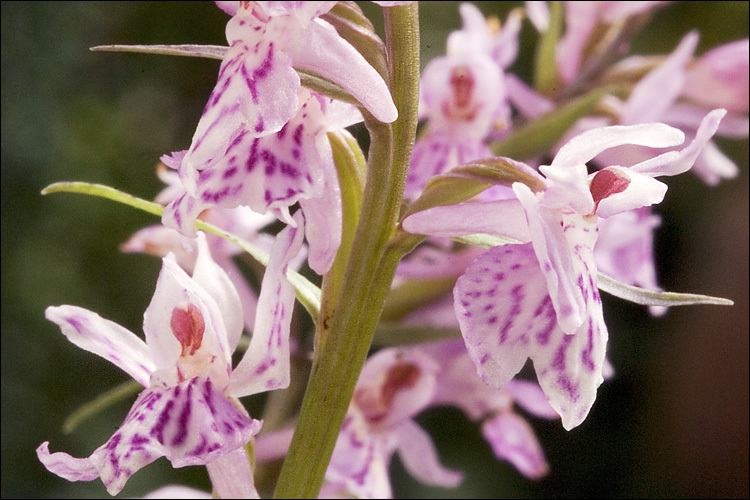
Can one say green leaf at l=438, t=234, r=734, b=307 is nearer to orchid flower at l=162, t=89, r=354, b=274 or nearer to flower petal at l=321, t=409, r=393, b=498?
orchid flower at l=162, t=89, r=354, b=274

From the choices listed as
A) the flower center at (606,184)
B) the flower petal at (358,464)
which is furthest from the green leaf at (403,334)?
the flower center at (606,184)

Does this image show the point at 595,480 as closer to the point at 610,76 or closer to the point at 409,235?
the point at 610,76

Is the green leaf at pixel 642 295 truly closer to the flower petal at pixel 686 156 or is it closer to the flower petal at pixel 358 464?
the flower petal at pixel 686 156

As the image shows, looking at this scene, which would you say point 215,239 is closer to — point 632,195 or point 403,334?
point 403,334

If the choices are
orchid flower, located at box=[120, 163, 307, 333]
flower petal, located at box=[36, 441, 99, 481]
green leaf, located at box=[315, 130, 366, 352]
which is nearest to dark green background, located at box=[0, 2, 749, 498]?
orchid flower, located at box=[120, 163, 307, 333]

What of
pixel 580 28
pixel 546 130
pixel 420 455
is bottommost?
pixel 420 455

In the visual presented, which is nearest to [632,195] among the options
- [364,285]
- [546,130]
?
[364,285]
